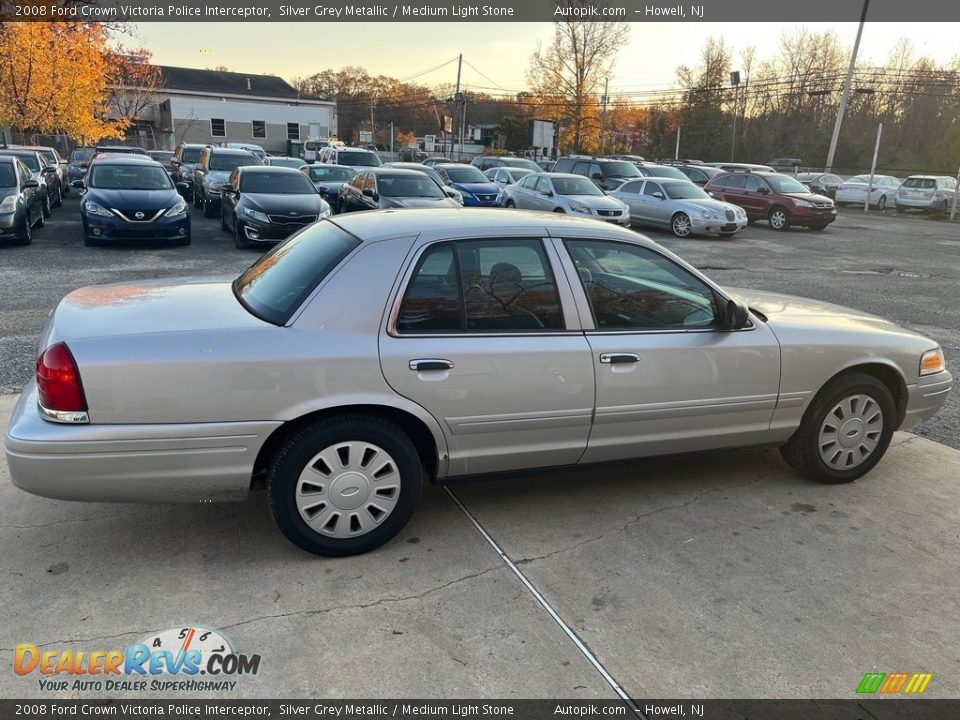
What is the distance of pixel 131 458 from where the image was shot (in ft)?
9.85

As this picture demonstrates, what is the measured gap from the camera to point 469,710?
2.48 meters

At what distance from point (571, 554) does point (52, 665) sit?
223 cm

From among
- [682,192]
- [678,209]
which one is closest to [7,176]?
[678,209]

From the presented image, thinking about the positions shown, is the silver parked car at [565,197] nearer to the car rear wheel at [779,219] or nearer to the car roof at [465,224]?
the car rear wheel at [779,219]

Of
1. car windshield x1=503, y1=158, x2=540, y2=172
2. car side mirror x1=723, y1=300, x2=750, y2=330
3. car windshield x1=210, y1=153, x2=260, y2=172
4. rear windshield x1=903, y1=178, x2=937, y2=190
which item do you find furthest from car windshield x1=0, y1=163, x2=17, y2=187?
rear windshield x1=903, y1=178, x2=937, y2=190

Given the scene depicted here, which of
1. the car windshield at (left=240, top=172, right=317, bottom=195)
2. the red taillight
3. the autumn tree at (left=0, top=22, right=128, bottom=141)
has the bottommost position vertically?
the red taillight

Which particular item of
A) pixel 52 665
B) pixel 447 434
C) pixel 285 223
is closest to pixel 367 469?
pixel 447 434

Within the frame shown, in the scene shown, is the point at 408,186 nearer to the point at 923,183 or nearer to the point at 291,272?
the point at 291,272

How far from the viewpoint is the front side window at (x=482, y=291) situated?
339 cm

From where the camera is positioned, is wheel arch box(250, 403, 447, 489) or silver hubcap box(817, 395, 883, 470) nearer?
wheel arch box(250, 403, 447, 489)

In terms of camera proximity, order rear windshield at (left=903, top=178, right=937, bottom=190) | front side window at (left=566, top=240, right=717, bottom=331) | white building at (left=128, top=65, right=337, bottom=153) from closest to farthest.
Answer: front side window at (left=566, top=240, right=717, bottom=331)
rear windshield at (left=903, top=178, right=937, bottom=190)
white building at (left=128, top=65, right=337, bottom=153)

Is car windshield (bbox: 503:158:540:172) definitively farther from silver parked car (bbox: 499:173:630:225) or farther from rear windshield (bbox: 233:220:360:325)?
rear windshield (bbox: 233:220:360:325)

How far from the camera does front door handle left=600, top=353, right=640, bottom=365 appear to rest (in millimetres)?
3572

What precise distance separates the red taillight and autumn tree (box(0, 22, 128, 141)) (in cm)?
2690
